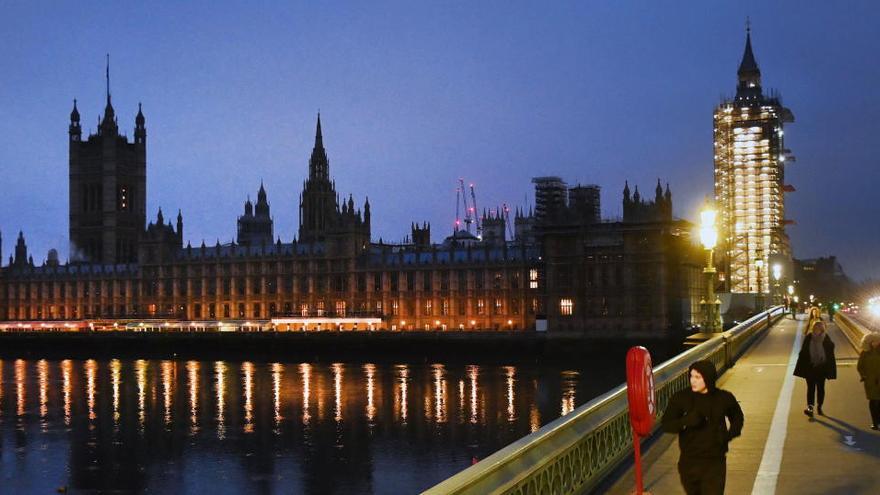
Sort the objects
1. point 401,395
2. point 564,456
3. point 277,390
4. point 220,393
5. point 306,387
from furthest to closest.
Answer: point 306,387 → point 277,390 → point 220,393 → point 401,395 → point 564,456

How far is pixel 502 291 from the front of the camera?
129 m

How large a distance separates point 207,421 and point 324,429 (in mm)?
8682

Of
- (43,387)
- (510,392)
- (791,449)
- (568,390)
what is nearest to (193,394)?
(43,387)

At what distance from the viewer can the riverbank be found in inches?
4304

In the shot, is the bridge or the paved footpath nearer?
the bridge

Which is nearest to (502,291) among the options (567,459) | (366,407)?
(366,407)

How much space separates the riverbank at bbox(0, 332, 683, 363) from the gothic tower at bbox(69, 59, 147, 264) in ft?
172

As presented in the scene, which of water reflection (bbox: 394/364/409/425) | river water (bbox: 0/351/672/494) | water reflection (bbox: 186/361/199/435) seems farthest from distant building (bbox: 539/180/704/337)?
water reflection (bbox: 186/361/199/435)

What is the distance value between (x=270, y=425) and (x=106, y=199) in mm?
145530

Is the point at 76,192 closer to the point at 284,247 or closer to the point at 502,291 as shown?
the point at 284,247

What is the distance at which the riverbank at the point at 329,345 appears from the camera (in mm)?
109312

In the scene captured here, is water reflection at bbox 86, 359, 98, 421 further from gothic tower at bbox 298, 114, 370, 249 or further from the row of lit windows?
gothic tower at bbox 298, 114, 370, 249

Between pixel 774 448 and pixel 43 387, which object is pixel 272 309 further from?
pixel 774 448

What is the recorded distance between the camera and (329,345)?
118 meters
